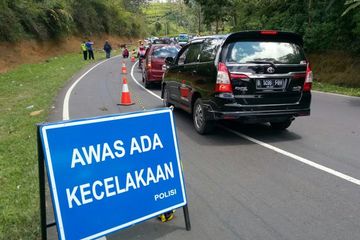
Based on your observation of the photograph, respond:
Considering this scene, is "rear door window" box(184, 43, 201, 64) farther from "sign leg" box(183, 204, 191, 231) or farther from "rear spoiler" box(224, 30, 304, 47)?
"sign leg" box(183, 204, 191, 231)

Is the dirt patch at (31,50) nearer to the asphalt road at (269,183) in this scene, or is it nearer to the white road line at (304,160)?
the asphalt road at (269,183)

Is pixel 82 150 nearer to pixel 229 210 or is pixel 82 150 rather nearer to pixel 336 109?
pixel 229 210

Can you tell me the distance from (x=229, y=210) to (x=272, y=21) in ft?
64.5

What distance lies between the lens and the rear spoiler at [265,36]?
6.97 meters

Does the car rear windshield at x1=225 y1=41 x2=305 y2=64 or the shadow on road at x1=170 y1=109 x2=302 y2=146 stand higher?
the car rear windshield at x1=225 y1=41 x2=305 y2=64

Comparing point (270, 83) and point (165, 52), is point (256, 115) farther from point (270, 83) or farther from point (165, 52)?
point (165, 52)

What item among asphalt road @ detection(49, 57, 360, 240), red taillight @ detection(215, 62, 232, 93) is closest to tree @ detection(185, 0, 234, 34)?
asphalt road @ detection(49, 57, 360, 240)

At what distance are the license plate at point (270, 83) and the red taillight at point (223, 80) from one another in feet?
1.64

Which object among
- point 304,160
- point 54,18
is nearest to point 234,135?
point 304,160

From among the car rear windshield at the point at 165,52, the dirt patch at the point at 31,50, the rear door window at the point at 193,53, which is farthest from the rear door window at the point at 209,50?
the dirt patch at the point at 31,50

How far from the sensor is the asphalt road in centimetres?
399

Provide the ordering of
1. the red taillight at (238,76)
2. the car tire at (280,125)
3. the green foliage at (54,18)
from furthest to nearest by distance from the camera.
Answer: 1. the green foliage at (54,18)
2. the car tire at (280,125)
3. the red taillight at (238,76)

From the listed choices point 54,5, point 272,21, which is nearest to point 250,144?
point 272,21

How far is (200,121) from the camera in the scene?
307 inches
